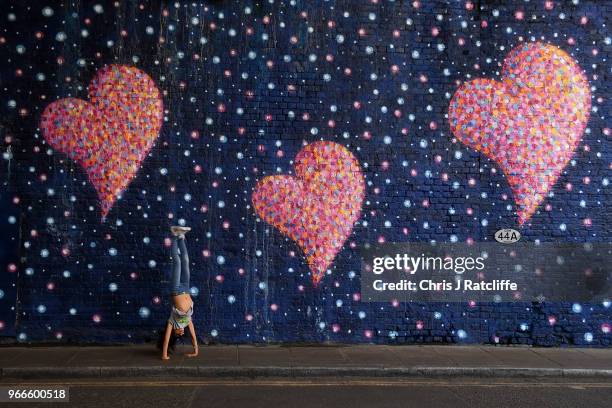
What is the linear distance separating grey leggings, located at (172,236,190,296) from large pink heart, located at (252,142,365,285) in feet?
4.63

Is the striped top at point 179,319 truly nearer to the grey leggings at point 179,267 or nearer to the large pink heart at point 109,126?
the grey leggings at point 179,267

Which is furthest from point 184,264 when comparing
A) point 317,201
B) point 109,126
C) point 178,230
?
point 109,126

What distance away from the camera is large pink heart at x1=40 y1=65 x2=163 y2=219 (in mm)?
10023

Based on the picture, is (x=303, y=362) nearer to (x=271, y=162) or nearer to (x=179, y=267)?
(x=179, y=267)

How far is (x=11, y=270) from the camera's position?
32.3 feet

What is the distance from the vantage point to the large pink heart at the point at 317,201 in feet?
33.5

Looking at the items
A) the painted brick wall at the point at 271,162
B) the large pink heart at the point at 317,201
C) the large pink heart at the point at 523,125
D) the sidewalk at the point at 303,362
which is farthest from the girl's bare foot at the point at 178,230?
the large pink heart at the point at 523,125

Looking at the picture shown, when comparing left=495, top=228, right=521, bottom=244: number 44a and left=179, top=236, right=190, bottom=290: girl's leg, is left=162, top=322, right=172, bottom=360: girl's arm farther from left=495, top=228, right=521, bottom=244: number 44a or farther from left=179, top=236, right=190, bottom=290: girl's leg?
left=495, top=228, right=521, bottom=244: number 44a

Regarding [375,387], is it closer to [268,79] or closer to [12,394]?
[12,394]

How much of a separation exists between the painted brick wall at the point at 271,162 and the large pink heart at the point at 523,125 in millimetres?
61

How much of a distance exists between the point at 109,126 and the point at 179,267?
8.77ft

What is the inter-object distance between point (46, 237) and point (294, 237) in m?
4.00

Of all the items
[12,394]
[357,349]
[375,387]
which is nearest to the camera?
[12,394]

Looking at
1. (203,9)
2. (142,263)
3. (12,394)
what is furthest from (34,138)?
(12,394)
